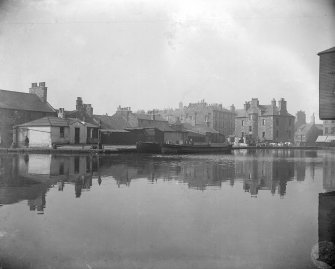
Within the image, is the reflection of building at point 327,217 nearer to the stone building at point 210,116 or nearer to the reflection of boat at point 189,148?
the reflection of boat at point 189,148

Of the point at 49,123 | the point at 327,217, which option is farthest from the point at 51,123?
the point at 327,217

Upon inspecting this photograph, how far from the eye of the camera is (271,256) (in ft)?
21.5

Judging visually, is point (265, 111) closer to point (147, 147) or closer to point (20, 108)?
point (147, 147)

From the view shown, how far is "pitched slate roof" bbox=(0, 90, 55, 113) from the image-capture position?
46125 mm

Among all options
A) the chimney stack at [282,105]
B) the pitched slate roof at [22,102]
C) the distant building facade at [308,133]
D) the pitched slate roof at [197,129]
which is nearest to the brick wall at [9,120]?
the pitched slate roof at [22,102]

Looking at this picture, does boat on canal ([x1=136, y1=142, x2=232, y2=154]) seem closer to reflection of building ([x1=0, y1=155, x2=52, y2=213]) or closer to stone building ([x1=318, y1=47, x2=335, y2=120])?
reflection of building ([x1=0, y1=155, x2=52, y2=213])

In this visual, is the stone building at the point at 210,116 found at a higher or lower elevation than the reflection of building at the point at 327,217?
higher

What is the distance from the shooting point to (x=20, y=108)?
46781 mm

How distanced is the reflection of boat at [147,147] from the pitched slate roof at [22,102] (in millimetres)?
17535

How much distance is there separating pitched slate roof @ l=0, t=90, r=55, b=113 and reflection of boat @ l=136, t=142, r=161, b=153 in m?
17.5

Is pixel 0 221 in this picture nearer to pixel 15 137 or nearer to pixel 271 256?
pixel 271 256

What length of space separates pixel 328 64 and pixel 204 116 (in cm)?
7073

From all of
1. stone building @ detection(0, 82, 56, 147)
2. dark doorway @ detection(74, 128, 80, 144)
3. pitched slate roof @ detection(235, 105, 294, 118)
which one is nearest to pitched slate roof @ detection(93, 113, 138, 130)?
stone building @ detection(0, 82, 56, 147)

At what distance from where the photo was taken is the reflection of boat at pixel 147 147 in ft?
138
